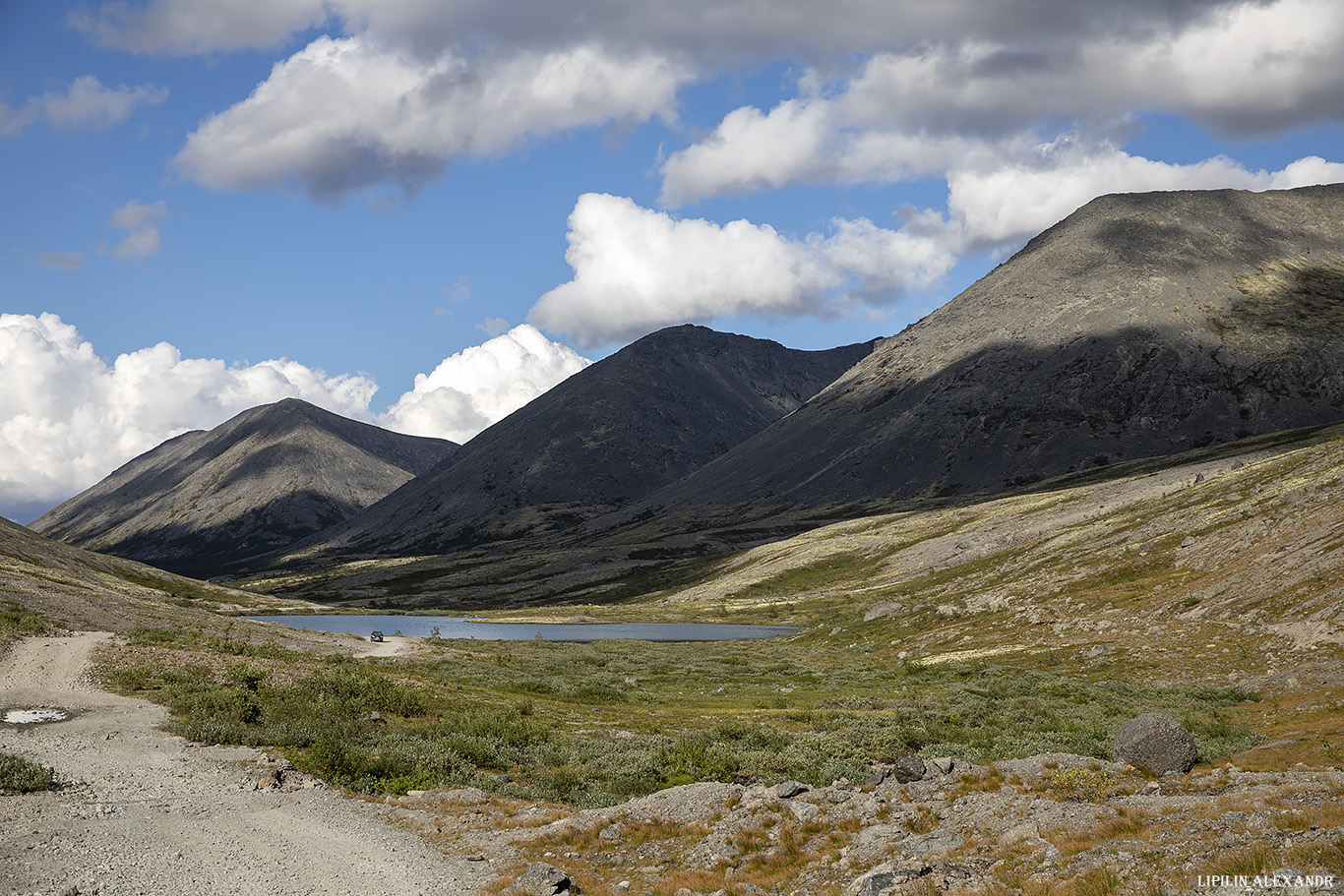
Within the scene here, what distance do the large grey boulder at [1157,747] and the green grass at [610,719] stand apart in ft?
8.02

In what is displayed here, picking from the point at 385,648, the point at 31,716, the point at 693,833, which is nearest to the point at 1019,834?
the point at 693,833

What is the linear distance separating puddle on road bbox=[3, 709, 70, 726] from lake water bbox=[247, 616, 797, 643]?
256ft

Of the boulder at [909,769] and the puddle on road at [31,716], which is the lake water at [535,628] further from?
the boulder at [909,769]

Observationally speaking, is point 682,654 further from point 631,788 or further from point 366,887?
point 366,887

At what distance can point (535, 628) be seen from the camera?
141625 mm

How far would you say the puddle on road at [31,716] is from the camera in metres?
30.9

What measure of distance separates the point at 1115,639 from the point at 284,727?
2207 inches

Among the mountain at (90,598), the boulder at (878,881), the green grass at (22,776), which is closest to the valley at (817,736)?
the boulder at (878,881)

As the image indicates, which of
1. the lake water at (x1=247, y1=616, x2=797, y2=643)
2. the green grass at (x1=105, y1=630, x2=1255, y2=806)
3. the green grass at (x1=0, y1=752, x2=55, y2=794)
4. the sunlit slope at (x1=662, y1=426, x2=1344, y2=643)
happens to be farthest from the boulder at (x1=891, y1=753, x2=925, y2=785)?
the lake water at (x1=247, y1=616, x2=797, y2=643)

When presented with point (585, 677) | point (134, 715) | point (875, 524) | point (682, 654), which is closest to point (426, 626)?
point (682, 654)

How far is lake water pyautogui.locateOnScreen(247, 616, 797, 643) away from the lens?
121 metres

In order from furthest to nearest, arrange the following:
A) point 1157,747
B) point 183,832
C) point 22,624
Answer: point 22,624, point 1157,747, point 183,832

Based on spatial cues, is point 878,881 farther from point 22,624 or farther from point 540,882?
point 22,624

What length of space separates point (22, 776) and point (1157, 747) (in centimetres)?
3348
